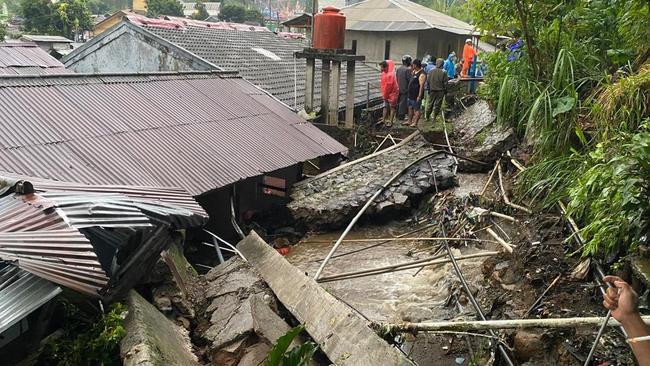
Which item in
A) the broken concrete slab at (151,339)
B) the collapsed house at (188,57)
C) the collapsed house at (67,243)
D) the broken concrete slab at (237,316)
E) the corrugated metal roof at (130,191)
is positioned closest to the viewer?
the collapsed house at (67,243)

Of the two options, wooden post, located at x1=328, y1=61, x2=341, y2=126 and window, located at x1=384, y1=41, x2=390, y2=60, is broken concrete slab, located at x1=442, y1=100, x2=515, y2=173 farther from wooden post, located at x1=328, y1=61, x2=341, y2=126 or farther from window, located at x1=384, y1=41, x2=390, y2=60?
window, located at x1=384, y1=41, x2=390, y2=60

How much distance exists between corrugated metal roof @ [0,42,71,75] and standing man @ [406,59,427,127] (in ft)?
28.0

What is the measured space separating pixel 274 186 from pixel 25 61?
298 inches

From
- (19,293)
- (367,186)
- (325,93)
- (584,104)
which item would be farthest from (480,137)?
(19,293)

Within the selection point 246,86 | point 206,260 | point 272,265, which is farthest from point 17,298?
point 246,86

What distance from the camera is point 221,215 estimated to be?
870cm

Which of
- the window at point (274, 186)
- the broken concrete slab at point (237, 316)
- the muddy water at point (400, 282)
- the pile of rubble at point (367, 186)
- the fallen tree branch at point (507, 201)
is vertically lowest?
the muddy water at point (400, 282)

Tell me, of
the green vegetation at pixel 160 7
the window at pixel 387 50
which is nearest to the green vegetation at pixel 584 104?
the window at pixel 387 50

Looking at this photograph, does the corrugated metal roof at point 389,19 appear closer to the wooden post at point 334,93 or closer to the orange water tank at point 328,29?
the orange water tank at point 328,29

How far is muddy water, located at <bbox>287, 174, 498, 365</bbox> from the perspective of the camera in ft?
19.2

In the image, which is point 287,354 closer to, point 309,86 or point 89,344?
point 89,344

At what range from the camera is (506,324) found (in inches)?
131

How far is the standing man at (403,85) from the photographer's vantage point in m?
13.0

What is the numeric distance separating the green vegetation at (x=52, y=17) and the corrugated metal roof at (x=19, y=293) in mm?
38182
